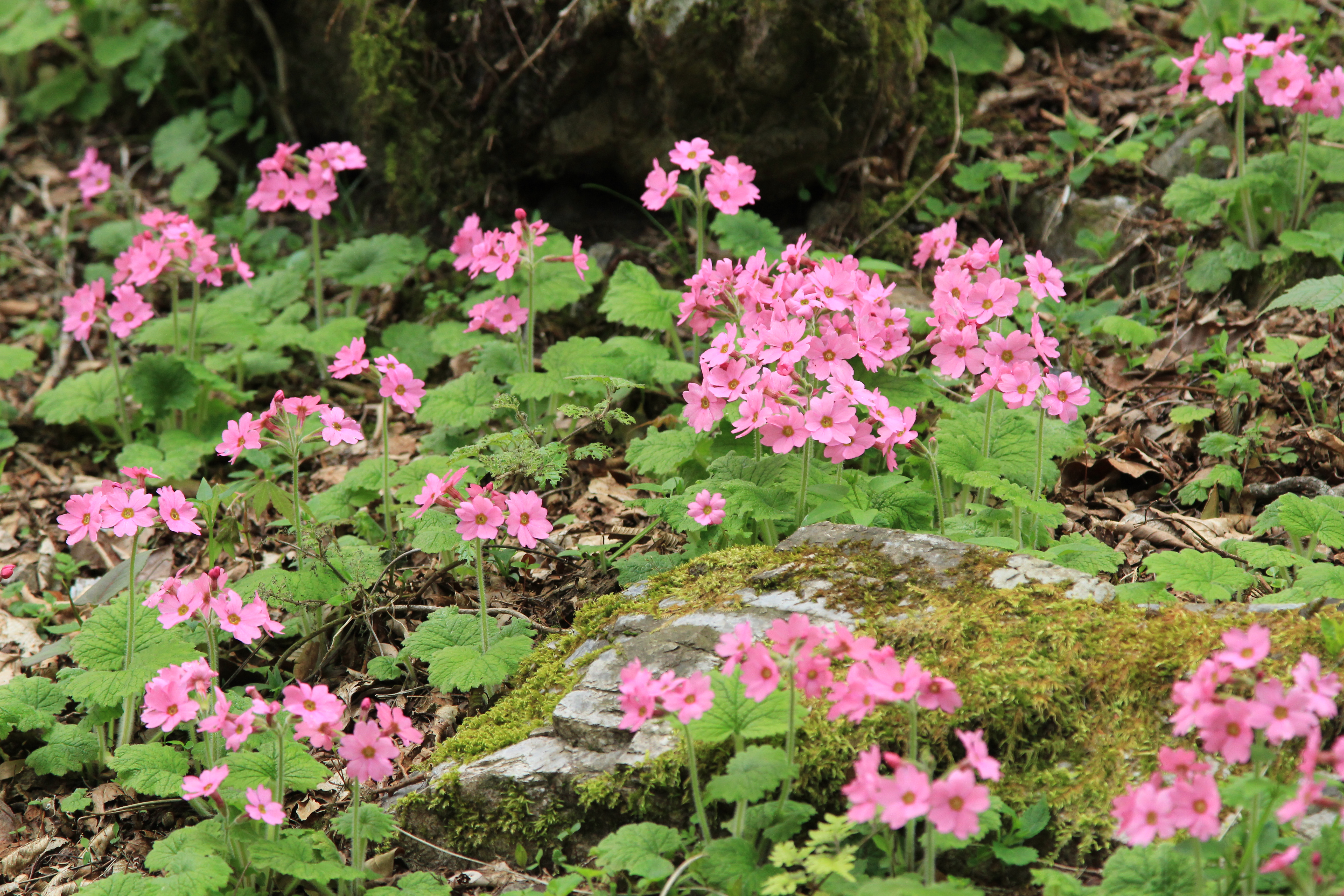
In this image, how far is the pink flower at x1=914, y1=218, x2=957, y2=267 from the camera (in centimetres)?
326

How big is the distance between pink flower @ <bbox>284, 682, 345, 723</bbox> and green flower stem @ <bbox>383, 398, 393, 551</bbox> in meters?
1.06

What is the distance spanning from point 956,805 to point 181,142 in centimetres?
565

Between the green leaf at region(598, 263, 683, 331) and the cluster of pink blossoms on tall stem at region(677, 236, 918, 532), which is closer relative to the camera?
the cluster of pink blossoms on tall stem at region(677, 236, 918, 532)

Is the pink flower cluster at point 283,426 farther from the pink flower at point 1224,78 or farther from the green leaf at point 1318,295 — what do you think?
the pink flower at point 1224,78

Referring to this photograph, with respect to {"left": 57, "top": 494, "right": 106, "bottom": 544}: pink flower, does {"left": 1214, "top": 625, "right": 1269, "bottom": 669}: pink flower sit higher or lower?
higher

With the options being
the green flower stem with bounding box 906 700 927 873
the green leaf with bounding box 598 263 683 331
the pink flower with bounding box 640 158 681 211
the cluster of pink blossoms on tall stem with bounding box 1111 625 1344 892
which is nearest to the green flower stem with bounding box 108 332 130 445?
the green leaf with bounding box 598 263 683 331

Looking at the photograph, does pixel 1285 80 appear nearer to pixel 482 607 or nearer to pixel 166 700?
pixel 482 607

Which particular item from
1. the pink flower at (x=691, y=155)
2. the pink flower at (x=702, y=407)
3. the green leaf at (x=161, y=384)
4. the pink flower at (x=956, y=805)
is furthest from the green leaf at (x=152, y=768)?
the pink flower at (x=691, y=155)

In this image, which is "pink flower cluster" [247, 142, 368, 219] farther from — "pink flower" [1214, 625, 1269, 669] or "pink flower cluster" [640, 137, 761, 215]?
Answer: "pink flower" [1214, 625, 1269, 669]

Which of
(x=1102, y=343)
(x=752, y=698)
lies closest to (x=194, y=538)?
(x=752, y=698)

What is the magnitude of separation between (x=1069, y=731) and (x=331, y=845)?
5.16 feet

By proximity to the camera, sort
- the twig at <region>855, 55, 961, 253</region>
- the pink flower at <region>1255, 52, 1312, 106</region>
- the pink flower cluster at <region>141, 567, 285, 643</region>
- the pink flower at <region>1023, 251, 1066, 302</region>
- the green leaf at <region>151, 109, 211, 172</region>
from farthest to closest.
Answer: the green leaf at <region>151, 109, 211, 172</region>
the twig at <region>855, 55, 961, 253</region>
the pink flower at <region>1255, 52, 1312, 106</region>
the pink flower at <region>1023, 251, 1066, 302</region>
the pink flower cluster at <region>141, 567, 285, 643</region>

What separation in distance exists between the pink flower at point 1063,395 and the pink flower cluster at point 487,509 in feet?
4.06

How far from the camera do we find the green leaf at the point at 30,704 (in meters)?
2.89
